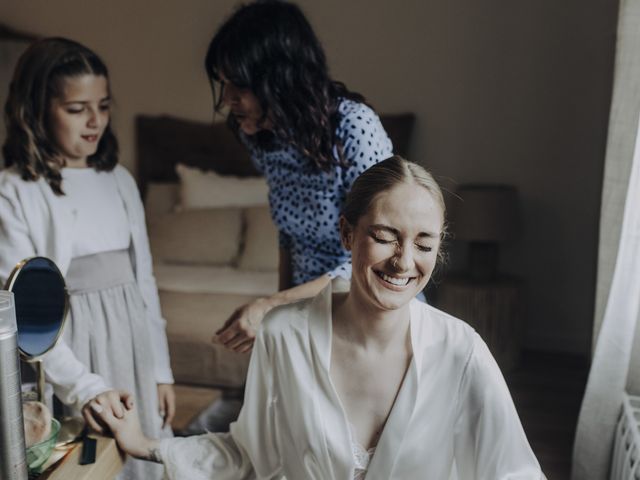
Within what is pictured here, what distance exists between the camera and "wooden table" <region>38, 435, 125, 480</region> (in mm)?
811

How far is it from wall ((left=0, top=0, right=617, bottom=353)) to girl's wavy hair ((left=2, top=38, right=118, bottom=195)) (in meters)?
0.66

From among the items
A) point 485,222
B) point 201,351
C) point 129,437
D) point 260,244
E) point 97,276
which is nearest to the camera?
point 129,437

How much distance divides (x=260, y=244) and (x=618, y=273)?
4.01 ft

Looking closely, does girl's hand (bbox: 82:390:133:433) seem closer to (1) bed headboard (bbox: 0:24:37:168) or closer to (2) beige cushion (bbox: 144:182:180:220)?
(1) bed headboard (bbox: 0:24:37:168)

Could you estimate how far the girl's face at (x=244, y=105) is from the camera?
98cm

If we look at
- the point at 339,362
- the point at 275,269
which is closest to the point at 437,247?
the point at 339,362

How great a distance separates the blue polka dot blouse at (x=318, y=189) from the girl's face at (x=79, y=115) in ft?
0.85

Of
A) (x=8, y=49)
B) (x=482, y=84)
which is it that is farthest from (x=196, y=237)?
(x=482, y=84)

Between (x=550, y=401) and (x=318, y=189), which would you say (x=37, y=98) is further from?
(x=550, y=401)

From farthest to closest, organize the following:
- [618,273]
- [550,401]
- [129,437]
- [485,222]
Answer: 1. [485,222]
2. [550,401]
3. [618,273]
4. [129,437]

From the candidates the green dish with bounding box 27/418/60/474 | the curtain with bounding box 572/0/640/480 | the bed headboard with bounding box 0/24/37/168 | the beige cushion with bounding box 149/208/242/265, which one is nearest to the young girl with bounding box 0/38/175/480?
the green dish with bounding box 27/418/60/474

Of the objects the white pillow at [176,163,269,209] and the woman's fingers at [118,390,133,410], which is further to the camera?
the white pillow at [176,163,269,209]

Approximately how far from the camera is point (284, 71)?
3.17 ft

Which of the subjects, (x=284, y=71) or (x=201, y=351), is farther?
(x=201, y=351)
